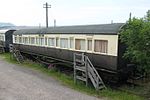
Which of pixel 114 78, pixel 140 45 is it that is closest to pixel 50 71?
pixel 114 78

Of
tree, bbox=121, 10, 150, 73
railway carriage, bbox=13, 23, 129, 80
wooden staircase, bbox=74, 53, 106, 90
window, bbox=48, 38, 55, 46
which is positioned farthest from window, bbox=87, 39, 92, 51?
window, bbox=48, 38, 55, 46

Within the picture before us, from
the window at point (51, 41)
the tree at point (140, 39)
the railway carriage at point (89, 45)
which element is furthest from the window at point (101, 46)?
the window at point (51, 41)

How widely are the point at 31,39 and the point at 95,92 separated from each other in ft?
39.3

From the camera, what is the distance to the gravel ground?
405 inches

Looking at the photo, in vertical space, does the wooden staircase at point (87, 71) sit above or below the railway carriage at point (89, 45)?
below

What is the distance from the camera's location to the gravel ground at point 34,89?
1028 cm

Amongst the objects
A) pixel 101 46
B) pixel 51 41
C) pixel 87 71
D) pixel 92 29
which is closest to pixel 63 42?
pixel 51 41

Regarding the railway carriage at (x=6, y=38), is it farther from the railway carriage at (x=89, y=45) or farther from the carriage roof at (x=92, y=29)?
the carriage roof at (x=92, y=29)

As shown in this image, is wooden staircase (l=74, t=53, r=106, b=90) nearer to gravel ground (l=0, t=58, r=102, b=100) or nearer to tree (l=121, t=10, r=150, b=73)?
gravel ground (l=0, t=58, r=102, b=100)

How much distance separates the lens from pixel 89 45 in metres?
13.3

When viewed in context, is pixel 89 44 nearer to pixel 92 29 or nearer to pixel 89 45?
pixel 89 45

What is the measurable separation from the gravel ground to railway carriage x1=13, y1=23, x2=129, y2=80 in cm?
210

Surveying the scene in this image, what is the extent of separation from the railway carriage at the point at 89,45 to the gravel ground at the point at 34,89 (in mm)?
2095

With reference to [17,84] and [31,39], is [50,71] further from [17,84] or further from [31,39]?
→ [31,39]
